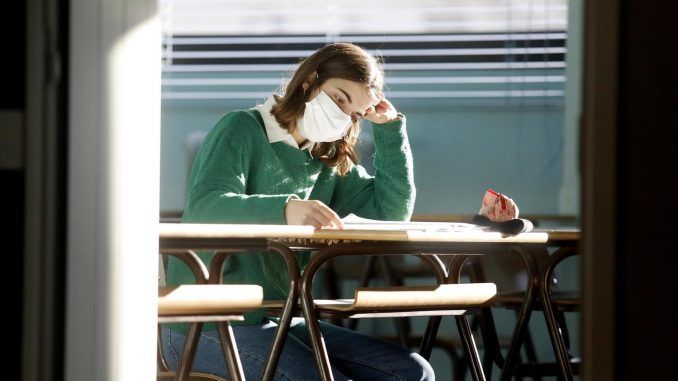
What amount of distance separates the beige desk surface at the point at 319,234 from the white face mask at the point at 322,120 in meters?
0.50

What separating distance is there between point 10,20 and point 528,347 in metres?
3.17

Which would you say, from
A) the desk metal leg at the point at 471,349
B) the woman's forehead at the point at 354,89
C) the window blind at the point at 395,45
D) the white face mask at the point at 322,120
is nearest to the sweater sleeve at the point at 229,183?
the white face mask at the point at 322,120

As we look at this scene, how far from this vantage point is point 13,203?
121 centimetres

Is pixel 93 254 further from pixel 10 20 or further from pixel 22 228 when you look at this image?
pixel 10 20

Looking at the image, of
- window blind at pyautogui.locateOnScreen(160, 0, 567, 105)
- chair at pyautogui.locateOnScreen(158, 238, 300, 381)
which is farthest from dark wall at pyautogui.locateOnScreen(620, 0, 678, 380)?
window blind at pyautogui.locateOnScreen(160, 0, 567, 105)

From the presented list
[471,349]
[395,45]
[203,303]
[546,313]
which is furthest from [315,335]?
[395,45]

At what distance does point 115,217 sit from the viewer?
138 cm

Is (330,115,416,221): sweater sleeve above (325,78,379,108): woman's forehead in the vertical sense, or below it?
below

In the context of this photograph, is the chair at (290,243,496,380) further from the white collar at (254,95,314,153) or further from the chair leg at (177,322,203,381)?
the white collar at (254,95,314,153)

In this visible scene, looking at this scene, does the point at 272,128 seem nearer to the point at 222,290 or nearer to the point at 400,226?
the point at 400,226

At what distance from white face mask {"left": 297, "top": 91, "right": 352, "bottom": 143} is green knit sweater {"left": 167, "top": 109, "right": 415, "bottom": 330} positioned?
0.06 m

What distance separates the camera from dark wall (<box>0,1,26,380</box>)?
1201mm

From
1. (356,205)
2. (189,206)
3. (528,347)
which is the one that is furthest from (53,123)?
(528,347)

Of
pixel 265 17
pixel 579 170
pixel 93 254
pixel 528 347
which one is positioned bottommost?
pixel 528 347
